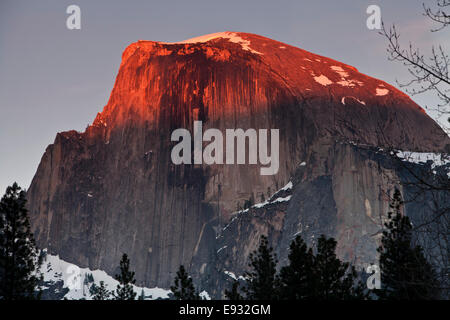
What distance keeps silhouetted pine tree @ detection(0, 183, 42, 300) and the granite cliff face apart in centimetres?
10497

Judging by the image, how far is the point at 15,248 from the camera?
3869 cm

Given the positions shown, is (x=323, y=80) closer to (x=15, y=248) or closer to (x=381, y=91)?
(x=381, y=91)

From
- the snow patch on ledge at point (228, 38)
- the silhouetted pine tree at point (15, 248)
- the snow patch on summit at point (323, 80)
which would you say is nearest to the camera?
the silhouetted pine tree at point (15, 248)

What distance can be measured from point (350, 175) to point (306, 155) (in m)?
17.4

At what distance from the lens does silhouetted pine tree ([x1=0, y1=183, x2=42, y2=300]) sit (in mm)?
38219

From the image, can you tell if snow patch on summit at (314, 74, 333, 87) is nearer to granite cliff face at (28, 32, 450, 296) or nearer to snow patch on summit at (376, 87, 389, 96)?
granite cliff face at (28, 32, 450, 296)

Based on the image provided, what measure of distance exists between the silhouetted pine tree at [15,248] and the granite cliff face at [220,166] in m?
105

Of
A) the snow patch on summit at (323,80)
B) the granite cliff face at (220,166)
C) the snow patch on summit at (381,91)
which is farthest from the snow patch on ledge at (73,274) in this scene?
the snow patch on summit at (381,91)

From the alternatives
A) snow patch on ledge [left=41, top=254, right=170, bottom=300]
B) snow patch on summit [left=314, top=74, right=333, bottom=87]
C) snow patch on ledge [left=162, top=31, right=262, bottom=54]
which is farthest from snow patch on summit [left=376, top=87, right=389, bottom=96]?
snow patch on ledge [left=41, top=254, right=170, bottom=300]

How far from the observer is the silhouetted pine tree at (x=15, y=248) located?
125ft

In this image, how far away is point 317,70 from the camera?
576 feet

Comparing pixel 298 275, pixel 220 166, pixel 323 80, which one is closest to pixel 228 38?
pixel 323 80

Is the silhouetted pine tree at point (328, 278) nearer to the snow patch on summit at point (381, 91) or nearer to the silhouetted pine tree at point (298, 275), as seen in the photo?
the silhouetted pine tree at point (298, 275)
